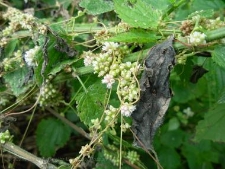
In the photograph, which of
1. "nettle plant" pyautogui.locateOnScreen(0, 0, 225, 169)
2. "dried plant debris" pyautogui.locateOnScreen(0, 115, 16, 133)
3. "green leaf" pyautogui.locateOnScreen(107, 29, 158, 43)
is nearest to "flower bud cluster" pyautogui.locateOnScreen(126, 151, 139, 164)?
"nettle plant" pyautogui.locateOnScreen(0, 0, 225, 169)

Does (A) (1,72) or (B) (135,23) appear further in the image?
(A) (1,72)

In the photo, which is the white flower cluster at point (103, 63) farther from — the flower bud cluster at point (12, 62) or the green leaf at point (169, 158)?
the green leaf at point (169, 158)

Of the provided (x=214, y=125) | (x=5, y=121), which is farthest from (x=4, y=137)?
(x=214, y=125)

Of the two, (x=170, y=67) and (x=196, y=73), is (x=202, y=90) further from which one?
(x=170, y=67)

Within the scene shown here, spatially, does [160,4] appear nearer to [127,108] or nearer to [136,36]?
[136,36]

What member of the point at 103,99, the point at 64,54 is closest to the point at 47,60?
the point at 64,54

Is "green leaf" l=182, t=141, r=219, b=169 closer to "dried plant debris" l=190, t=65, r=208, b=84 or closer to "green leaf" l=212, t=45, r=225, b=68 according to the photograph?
"dried plant debris" l=190, t=65, r=208, b=84

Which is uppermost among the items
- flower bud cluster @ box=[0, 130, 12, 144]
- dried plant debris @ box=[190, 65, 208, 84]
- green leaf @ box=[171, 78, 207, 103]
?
dried plant debris @ box=[190, 65, 208, 84]

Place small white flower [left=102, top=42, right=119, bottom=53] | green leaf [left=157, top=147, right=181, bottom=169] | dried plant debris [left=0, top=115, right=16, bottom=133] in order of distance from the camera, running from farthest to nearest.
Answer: green leaf [left=157, top=147, right=181, bottom=169] < dried plant debris [left=0, top=115, right=16, bottom=133] < small white flower [left=102, top=42, right=119, bottom=53]
